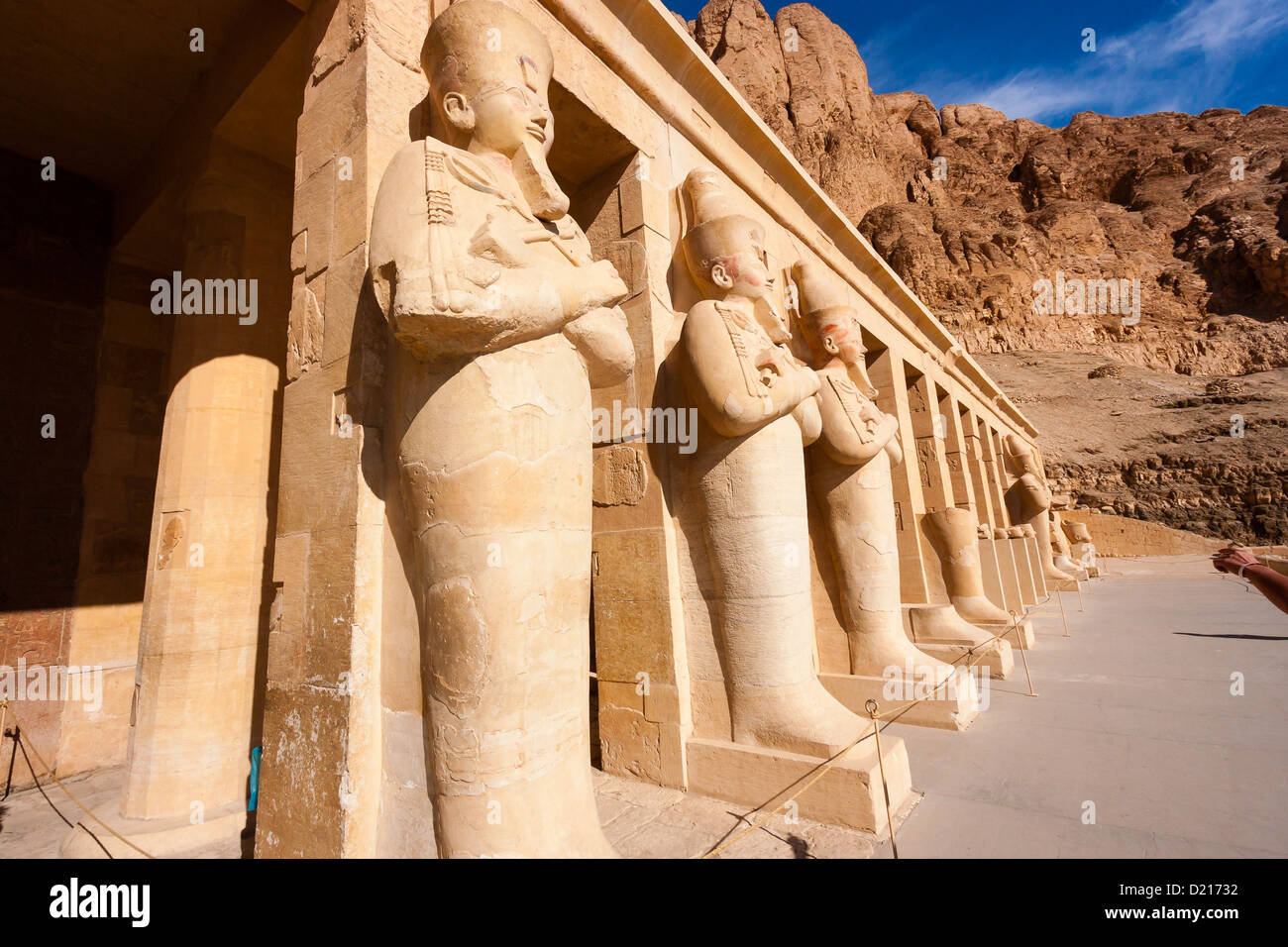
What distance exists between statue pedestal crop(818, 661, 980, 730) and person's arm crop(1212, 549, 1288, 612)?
1698 mm

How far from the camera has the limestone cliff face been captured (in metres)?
34.2

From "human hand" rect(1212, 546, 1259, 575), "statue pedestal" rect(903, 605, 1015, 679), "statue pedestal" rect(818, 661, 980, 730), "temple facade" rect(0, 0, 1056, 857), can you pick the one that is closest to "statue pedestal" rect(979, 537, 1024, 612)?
"statue pedestal" rect(903, 605, 1015, 679)

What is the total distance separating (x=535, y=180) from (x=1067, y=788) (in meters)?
3.52

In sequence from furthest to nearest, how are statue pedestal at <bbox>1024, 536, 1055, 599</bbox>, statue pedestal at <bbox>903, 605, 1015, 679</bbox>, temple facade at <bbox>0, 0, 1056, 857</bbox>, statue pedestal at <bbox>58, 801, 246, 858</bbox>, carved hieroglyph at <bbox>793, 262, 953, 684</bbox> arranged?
statue pedestal at <bbox>1024, 536, 1055, 599</bbox> → statue pedestal at <bbox>903, 605, 1015, 679</bbox> → carved hieroglyph at <bbox>793, 262, 953, 684</bbox> → statue pedestal at <bbox>58, 801, 246, 858</bbox> → temple facade at <bbox>0, 0, 1056, 857</bbox>

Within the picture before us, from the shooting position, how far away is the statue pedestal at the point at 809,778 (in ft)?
8.27

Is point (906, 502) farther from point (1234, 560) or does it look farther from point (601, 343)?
point (601, 343)

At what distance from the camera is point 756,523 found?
3.07m

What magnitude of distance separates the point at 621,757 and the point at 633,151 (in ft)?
11.4

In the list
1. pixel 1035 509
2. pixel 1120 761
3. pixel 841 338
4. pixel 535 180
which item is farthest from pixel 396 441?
pixel 1035 509

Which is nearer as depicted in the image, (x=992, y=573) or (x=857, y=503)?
(x=857, y=503)

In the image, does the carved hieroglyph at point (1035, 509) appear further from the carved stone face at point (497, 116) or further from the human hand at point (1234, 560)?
the carved stone face at point (497, 116)

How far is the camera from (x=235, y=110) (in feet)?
10.6

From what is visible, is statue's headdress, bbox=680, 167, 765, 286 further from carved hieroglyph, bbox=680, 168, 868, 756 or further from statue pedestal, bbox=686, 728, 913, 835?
statue pedestal, bbox=686, 728, 913, 835

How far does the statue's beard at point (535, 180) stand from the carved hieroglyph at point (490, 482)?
0.37 feet
